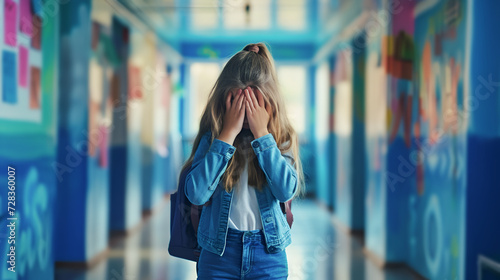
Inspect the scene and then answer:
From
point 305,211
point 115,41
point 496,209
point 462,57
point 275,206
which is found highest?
point 115,41

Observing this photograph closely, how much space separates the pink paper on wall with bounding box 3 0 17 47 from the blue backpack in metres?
1.52

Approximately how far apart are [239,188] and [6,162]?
1.64 m

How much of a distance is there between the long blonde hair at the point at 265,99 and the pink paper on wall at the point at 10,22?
151 centimetres

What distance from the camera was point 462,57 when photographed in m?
2.89

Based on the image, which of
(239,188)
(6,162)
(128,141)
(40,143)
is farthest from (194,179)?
(128,141)

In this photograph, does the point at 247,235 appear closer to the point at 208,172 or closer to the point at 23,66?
the point at 208,172

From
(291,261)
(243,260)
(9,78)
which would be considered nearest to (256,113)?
(243,260)

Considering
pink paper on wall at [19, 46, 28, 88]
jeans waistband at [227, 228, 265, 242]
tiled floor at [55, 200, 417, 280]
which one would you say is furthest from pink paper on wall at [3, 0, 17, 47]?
tiled floor at [55, 200, 417, 280]


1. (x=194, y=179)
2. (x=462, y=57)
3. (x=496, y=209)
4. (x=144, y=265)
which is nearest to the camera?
(x=194, y=179)

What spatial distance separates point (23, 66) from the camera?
2627 millimetres

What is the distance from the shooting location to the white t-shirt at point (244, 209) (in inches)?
53.2

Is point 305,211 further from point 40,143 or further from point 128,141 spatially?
point 40,143

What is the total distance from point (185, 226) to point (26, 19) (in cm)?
179

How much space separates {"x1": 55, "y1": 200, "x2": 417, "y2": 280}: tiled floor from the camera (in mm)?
3682
